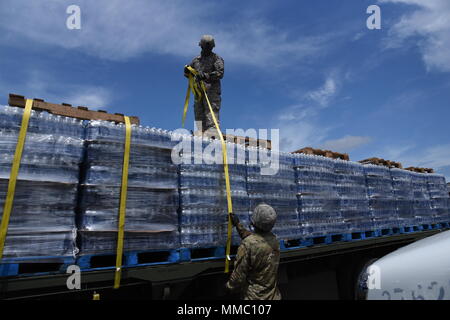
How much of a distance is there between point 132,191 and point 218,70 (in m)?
3.16

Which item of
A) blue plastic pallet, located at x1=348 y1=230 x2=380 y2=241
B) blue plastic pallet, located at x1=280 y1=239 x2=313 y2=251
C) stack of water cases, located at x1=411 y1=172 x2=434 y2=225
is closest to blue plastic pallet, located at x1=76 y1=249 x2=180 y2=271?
blue plastic pallet, located at x1=280 y1=239 x2=313 y2=251

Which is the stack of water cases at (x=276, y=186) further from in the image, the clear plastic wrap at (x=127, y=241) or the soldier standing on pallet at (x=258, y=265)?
the clear plastic wrap at (x=127, y=241)

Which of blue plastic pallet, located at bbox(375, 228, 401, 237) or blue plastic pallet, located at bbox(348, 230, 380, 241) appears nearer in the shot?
blue plastic pallet, located at bbox(348, 230, 380, 241)

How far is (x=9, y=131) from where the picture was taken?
8.07 feet

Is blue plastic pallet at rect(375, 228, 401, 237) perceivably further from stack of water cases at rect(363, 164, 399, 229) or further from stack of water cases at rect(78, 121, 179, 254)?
stack of water cases at rect(78, 121, 179, 254)

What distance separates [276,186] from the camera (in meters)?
4.00

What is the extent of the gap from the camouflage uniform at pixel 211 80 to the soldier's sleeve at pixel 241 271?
110 inches

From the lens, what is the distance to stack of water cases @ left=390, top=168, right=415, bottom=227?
5.97 metres

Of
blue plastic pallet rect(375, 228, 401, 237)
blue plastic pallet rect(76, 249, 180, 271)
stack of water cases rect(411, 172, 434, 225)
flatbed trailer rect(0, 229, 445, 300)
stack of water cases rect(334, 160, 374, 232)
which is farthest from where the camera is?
stack of water cases rect(411, 172, 434, 225)

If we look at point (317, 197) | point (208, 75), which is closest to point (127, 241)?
point (317, 197)

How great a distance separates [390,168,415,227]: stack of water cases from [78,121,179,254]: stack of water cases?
4738mm

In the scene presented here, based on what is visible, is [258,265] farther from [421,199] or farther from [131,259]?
[421,199]

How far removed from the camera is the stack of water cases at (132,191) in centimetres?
270
